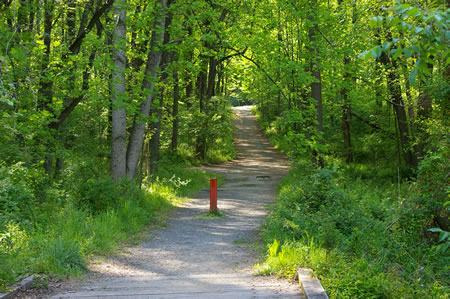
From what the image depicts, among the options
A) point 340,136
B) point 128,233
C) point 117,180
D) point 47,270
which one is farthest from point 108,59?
point 340,136

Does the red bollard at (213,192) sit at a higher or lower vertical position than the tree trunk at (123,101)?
lower

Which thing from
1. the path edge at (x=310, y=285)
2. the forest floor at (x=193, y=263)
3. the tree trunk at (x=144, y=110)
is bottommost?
the forest floor at (x=193, y=263)

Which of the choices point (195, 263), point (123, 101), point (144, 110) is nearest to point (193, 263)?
point (195, 263)

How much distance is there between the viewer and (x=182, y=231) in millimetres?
10133

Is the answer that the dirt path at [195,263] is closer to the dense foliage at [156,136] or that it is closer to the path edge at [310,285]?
the path edge at [310,285]

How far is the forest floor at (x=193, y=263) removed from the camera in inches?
201

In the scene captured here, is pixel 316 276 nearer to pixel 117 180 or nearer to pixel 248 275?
pixel 248 275

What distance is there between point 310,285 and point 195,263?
2889mm

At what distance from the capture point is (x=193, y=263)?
7.34 metres

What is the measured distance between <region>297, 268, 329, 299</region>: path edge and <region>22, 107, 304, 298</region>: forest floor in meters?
0.14

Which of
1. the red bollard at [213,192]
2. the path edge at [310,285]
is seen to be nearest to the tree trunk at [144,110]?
the red bollard at [213,192]

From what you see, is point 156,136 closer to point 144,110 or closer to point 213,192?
point 144,110

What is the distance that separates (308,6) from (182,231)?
8.91 meters

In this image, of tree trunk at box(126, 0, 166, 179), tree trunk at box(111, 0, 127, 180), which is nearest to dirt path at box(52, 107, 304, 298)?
tree trunk at box(126, 0, 166, 179)
